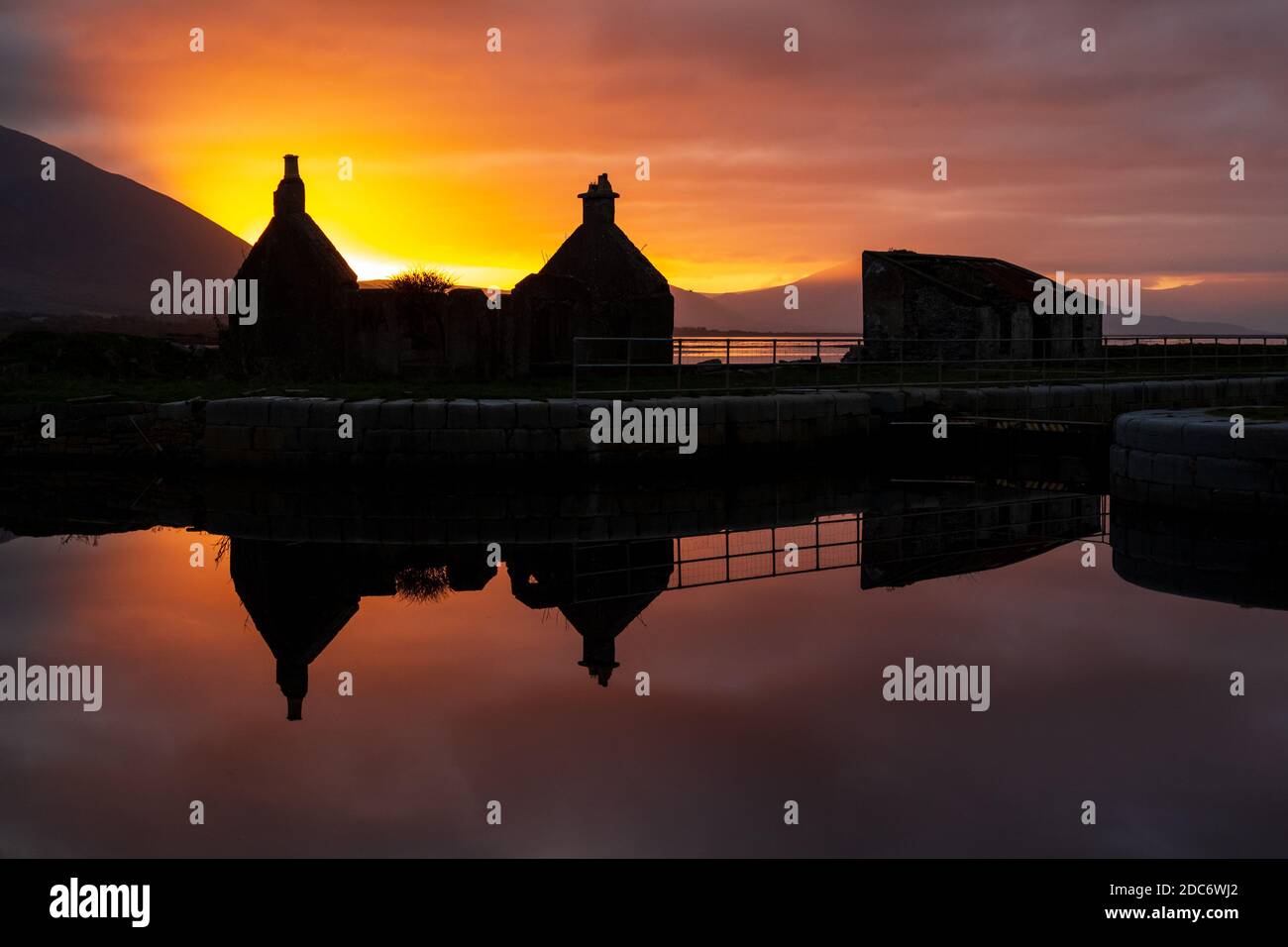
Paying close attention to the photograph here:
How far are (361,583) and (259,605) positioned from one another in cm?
96

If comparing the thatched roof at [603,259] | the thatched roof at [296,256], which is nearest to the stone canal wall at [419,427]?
the thatched roof at [296,256]

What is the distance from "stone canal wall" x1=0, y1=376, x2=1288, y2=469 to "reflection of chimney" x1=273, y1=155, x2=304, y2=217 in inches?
341

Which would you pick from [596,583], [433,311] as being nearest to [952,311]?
[433,311]

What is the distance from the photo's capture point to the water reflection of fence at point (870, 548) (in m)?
11.9

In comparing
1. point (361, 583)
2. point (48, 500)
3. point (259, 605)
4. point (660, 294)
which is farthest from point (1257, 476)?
point (660, 294)

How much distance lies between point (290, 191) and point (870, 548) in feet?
58.0

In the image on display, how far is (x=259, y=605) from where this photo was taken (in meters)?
10.7

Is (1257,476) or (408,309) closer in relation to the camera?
(1257,476)

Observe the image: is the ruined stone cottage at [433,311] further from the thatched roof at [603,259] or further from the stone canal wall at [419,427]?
the stone canal wall at [419,427]

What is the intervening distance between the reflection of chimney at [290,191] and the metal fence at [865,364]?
616cm

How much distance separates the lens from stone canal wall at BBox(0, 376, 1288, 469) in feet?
57.5

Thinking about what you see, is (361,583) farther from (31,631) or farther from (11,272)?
(11,272)

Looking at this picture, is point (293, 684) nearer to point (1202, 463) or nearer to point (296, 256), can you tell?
point (1202, 463)

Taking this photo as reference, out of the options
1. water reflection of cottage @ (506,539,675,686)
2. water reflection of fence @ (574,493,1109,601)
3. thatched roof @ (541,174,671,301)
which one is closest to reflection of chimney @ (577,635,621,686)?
water reflection of cottage @ (506,539,675,686)
